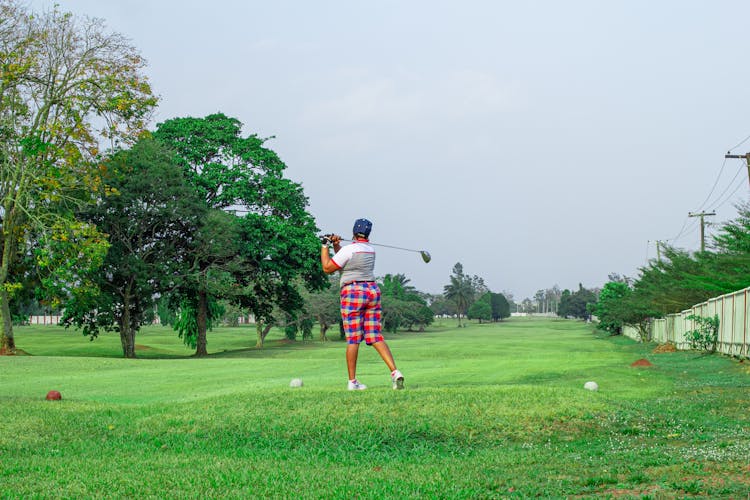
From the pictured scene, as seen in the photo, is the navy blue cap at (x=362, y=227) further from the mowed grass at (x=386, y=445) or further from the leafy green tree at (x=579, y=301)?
the leafy green tree at (x=579, y=301)

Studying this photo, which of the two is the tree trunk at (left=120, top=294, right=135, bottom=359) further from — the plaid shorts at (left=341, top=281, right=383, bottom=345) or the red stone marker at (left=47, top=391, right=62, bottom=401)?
the plaid shorts at (left=341, top=281, right=383, bottom=345)

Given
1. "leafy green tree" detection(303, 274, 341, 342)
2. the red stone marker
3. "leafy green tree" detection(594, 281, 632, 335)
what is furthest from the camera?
"leafy green tree" detection(594, 281, 632, 335)

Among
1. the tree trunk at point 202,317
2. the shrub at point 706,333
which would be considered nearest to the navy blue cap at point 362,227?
the shrub at point 706,333

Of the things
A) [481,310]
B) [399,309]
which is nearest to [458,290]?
[481,310]

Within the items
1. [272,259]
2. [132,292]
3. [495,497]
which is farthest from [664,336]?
[495,497]

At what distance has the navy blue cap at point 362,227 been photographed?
1063 centimetres

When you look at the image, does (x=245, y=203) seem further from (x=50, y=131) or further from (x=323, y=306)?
(x=323, y=306)

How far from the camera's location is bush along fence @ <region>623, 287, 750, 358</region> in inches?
994

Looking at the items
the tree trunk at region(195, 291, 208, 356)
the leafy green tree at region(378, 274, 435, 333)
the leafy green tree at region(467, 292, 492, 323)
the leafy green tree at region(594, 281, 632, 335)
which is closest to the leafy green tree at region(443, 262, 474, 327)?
the leafy green tree at region(467, 292, 492, 323)

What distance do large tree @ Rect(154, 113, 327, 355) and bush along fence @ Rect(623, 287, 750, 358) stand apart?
1985 cm

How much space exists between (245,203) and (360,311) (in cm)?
3349

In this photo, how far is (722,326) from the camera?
29.5 meters

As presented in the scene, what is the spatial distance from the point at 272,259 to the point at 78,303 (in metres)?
11.3

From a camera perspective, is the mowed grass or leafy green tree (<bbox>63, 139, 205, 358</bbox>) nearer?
the mowed grass
